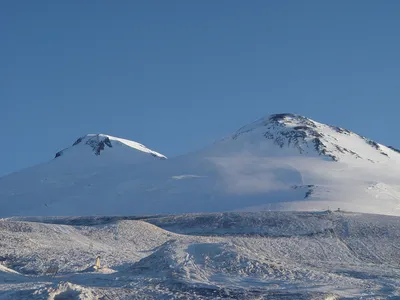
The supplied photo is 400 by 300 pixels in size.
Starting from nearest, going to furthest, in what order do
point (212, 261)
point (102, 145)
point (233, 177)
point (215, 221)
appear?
point (212, 261) < point (215, 221) < point (233, 177) < point (102, 145)

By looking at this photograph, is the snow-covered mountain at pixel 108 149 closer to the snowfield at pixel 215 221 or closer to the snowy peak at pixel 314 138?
the snowfield at pixel 215 221

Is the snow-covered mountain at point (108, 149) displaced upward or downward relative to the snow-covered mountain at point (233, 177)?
upward

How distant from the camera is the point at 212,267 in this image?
28.1m

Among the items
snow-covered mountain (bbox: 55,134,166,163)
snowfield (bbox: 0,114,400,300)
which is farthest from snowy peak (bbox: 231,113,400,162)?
snow-covered mountain (bbox: 55,134,166,163)

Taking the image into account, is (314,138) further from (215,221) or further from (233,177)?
(215,221)

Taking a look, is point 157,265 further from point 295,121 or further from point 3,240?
point 295,121

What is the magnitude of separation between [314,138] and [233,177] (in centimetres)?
2544

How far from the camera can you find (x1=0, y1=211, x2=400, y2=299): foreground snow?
24.1 m

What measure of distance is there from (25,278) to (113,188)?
91.9m

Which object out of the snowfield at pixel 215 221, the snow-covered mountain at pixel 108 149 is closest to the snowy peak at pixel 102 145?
the snow-covered mountain at pixel 108 149

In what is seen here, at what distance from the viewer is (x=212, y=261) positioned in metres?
28.7

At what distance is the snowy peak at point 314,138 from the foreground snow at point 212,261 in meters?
72.0

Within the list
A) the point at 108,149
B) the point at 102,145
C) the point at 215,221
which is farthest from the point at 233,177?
the point at 215,221

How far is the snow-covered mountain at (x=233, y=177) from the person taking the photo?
99875 mm
